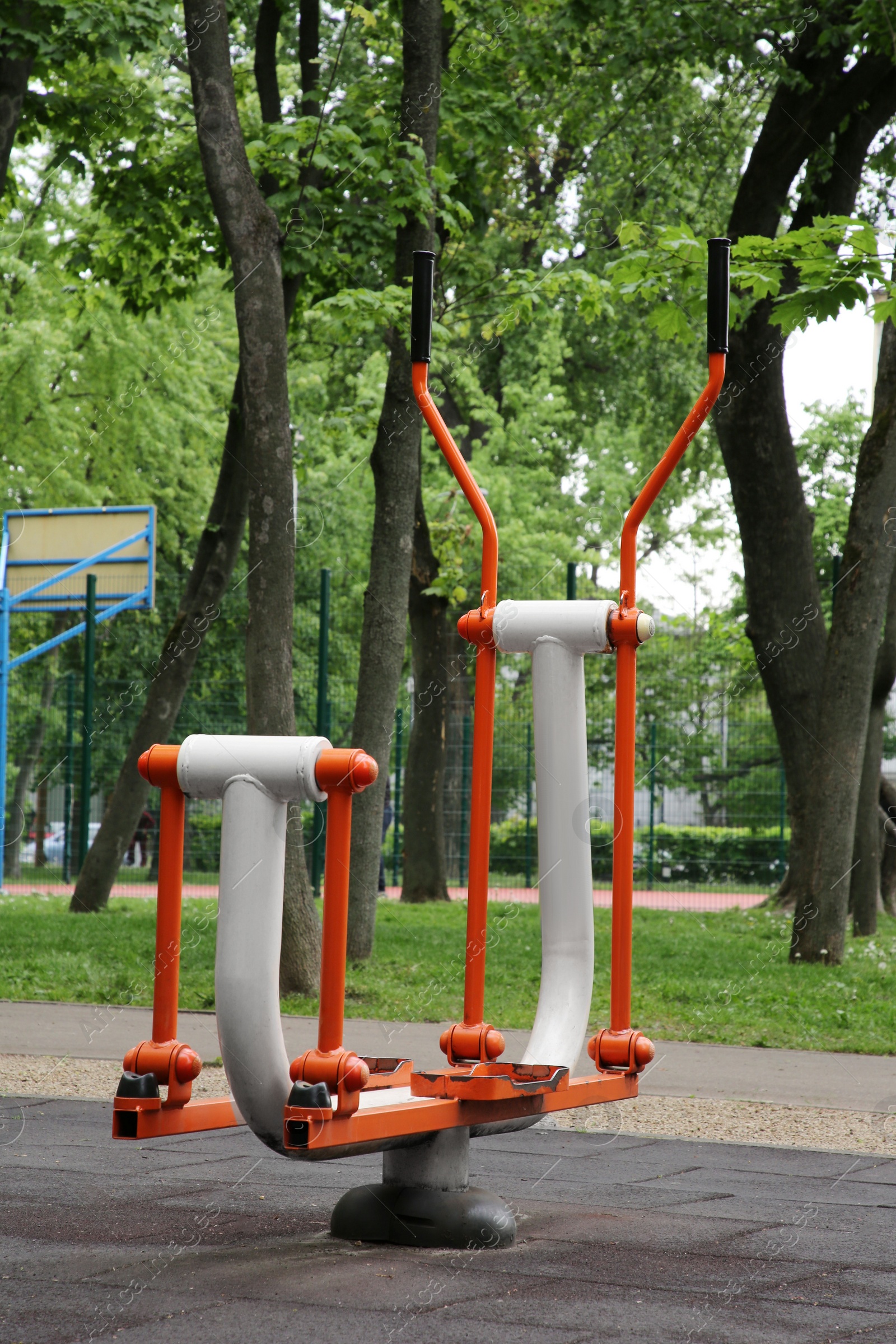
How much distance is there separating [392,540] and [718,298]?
5.48 metres

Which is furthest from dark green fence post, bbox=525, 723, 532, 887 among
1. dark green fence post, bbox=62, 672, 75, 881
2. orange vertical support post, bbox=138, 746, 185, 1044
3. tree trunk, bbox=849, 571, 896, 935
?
orange vertical support post, bbox=138, 746, 185, 1044

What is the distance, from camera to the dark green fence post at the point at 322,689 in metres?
15.5

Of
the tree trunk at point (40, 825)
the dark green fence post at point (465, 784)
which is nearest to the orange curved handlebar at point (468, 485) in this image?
the dark green fence post at point (465, 784)

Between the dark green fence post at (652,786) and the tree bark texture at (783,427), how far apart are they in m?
6.97

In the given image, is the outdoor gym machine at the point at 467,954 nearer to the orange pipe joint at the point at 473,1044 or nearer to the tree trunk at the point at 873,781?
the orange pipe joint at the point at 473,1044

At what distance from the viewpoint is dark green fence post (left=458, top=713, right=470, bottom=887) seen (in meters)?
18.2

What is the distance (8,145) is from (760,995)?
7404mm

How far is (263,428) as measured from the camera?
8.47 m

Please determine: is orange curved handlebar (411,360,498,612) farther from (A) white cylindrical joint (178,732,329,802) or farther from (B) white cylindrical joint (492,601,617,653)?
(A) white cylindrical joint (178,732,329,802)

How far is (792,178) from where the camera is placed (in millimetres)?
12062

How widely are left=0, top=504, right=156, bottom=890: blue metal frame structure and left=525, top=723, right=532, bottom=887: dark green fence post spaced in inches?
195

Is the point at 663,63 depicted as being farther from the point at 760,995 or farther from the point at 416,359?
the point at 416,359

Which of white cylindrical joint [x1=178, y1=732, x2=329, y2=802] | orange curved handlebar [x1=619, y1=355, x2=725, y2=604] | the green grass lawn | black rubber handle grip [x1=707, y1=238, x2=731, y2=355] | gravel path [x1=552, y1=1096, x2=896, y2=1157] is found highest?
black rubber handle grip [x1=707, y1=238, x2=731, y2=355]

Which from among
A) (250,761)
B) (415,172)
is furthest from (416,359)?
(415,172)
